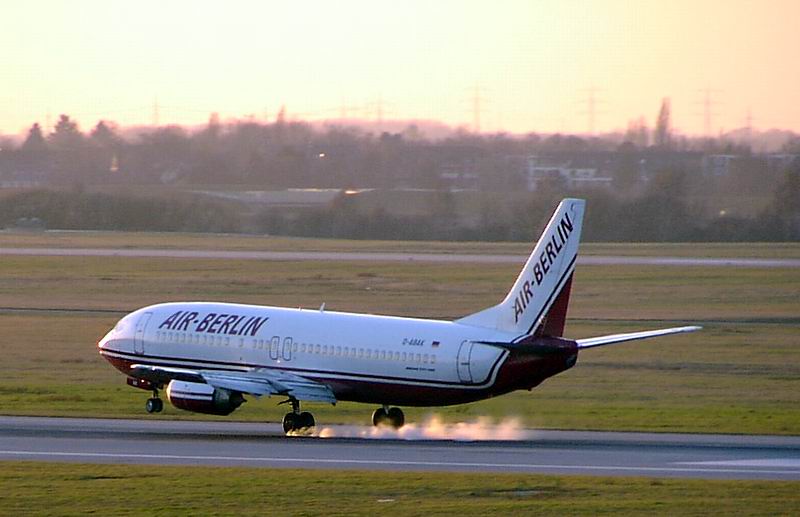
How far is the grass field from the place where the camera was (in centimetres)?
4653

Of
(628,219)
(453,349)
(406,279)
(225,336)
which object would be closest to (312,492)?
(453,349)

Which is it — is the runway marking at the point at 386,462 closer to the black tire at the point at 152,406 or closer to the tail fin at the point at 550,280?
the tail fin at the point at 550,280

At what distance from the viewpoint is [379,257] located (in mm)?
105375

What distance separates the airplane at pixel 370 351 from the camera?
129ft

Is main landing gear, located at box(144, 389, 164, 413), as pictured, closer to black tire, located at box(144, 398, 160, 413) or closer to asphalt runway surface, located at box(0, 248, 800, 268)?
black tire, located at box(144, 398, 160, 413)

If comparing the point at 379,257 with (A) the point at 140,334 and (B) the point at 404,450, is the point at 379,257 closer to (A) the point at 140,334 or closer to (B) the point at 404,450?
(A) the point at 140,334

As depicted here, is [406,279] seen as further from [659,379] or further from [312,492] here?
[312,492]

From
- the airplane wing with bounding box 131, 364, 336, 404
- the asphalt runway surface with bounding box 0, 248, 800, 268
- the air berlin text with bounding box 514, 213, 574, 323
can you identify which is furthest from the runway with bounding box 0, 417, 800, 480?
the asphalt runway surface with bounding box 0, 248, 800, 268

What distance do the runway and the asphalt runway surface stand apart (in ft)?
199

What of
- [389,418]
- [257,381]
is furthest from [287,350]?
[389,418]

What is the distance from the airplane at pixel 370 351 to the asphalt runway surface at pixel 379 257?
189 ft

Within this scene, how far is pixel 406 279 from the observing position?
92.6 m

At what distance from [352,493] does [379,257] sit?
76.8 m

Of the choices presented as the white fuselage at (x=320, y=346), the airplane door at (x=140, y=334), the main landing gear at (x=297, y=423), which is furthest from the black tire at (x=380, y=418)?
the airplane door at (x=140, y=334)
